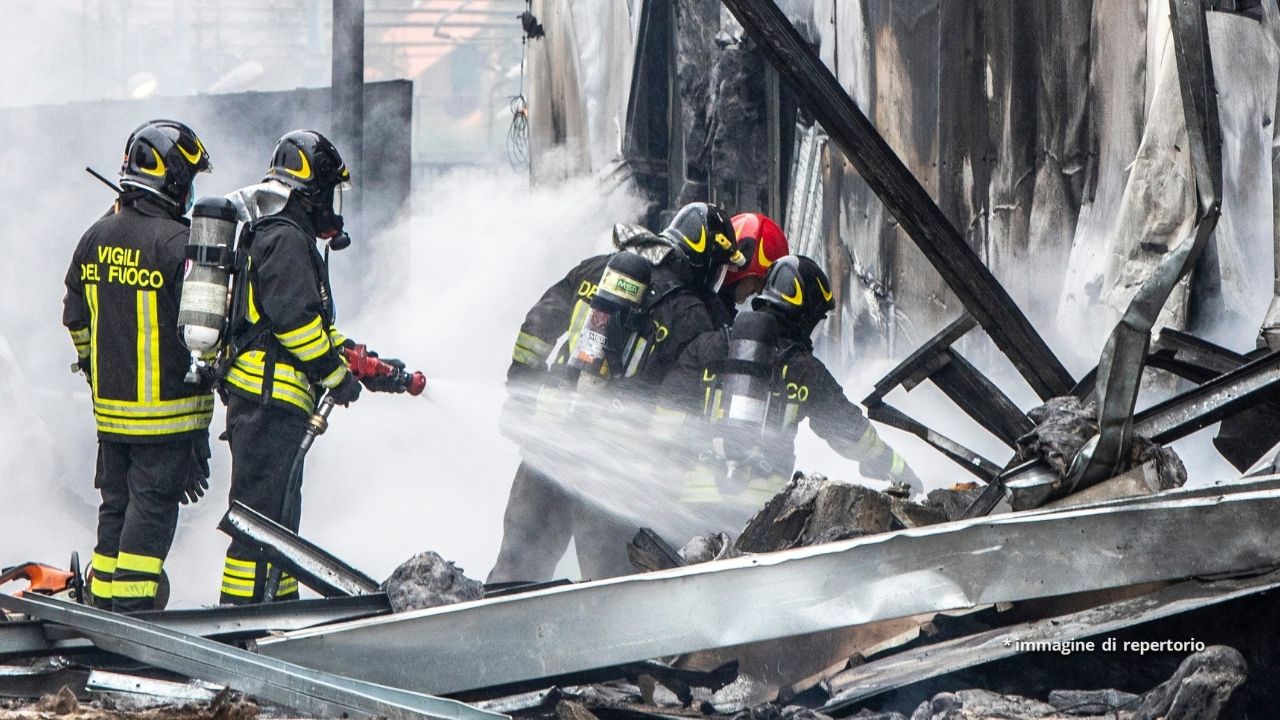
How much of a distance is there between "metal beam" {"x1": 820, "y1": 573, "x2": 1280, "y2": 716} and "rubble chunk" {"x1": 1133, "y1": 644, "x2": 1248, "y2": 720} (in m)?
0.20

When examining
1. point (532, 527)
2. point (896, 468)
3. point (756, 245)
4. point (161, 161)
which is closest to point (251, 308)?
point (161, 161)

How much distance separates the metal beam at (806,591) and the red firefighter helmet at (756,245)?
2699mm

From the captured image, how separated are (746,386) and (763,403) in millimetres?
82

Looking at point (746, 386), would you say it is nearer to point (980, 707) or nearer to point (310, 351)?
point (310, 351)

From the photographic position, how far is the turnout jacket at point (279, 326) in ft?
14.9

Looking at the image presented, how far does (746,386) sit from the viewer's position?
15.2 ft

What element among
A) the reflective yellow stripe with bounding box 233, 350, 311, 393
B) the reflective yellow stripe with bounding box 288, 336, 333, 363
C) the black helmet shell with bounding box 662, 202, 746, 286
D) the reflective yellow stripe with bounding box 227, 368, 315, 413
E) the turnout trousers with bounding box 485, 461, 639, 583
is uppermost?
the black helmet shell with bounding box 662, 202, 746, 286

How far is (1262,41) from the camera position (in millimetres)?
3945

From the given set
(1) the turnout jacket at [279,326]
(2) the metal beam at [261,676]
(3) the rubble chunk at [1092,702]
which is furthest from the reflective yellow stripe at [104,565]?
(3) the rubble chunk at [1092,702]

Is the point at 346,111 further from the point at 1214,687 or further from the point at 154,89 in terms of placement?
the point at 154,89

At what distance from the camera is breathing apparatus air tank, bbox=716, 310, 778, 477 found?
4.63 metres

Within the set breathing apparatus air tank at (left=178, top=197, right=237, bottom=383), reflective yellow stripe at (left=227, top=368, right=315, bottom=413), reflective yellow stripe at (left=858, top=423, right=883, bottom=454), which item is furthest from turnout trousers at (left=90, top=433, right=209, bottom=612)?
reflective yellow stripe at (left=858, top=423, right=883, bottom=454)

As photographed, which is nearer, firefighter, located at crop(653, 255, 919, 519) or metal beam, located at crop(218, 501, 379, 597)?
metal beam, located at crop(218, 501, 379, 597)

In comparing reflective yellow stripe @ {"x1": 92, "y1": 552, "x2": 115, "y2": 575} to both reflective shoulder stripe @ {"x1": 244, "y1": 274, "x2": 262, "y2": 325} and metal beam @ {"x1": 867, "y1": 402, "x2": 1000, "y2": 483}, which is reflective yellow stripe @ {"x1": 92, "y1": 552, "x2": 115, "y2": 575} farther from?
metal beam @ {"x1": 867, "y1": 402, "x2": 1000, "y2": 483}
